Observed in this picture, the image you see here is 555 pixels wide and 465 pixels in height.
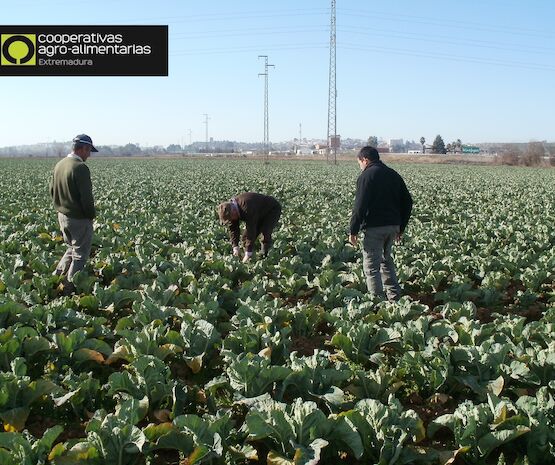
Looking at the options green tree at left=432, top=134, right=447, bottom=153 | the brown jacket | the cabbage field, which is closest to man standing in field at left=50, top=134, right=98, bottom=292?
the cabbage field

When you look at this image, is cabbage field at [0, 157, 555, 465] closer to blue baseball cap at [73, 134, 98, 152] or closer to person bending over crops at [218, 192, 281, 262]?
person bending over crops at [218, 192, 281, 262]

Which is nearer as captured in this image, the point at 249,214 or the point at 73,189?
the point at 73,189

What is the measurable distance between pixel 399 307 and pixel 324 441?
9.99 ft

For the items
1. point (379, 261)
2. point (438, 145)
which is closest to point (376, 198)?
point (379, 261)

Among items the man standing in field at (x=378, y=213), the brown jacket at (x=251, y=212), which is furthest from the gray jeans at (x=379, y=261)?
the brown jacket at (x=251, y=212)

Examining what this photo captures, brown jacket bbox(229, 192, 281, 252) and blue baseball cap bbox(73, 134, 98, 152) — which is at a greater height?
blue baseball cap bbox(73, 134, 98, 152)

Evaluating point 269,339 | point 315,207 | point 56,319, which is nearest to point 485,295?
point 269,339

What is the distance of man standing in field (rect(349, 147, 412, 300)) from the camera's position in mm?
6895

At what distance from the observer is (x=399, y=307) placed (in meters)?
6.27

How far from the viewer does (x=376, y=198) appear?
274 inches

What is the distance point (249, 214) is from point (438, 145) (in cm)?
12146

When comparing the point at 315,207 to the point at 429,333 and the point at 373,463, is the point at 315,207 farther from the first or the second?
the point at 373,463

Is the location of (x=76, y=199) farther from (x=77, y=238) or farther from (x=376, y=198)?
(x=376, y=198)

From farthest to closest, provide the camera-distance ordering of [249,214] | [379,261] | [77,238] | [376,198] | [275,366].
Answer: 1. [249,214]
2. [77,238]
3. [379,261]
4. [376,198]
5. [275,366]
